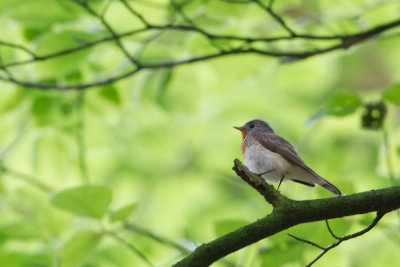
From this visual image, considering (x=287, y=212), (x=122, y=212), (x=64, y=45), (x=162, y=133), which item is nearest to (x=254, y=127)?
(x=64, y=45)

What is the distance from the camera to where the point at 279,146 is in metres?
3.19

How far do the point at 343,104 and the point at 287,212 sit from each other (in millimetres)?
882

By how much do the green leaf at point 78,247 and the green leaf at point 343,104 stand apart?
Result: 1330 mm

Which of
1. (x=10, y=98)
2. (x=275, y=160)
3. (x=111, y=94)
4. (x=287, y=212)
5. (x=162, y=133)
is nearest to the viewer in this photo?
(x=287, y=212)

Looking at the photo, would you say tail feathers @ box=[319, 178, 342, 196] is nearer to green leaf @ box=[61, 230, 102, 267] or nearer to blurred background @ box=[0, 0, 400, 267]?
blurred background @ box=[0, 0, 400, 267]

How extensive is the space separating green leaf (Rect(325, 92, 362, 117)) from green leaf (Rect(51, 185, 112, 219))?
1194 mm

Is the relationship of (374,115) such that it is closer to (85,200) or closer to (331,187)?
(331,187)

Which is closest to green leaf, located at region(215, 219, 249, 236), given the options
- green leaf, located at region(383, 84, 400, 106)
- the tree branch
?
the tree branch

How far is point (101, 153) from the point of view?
199 inches

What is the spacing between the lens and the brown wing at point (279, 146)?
9.84 ft

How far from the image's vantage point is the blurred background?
2785 mm

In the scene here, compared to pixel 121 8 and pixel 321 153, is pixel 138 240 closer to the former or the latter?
pixel 121 8

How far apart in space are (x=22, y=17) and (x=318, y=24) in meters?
2.09

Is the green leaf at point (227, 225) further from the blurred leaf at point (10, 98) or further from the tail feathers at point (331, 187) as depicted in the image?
the blurred leaf at point (10, 98)
